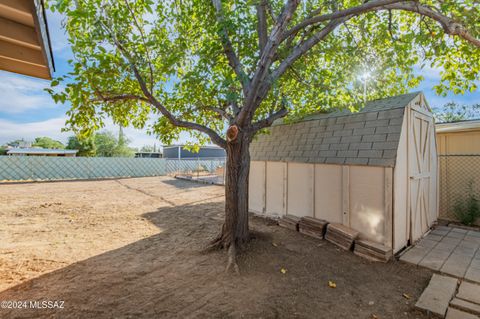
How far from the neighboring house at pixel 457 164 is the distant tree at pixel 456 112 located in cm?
1702

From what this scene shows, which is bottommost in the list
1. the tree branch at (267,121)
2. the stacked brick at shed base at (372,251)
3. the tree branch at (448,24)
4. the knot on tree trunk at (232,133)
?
the stacked brick at shed base at (372,251)

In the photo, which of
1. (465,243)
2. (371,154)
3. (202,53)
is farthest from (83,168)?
(465,243)

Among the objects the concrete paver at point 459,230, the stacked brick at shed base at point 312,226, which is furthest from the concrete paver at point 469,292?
the concrete paver at point 459,230

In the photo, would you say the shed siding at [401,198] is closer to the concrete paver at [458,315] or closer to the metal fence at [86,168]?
the concrete paver at [458,315]

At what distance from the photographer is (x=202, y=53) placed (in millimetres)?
3857

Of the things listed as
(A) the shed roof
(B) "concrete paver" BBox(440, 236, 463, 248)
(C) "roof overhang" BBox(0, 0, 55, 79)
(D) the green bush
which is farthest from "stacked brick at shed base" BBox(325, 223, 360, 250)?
(C) "roof overhang" BBox(0, 0, 55, 79)

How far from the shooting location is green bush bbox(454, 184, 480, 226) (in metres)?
5.73

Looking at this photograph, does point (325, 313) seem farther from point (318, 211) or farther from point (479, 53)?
point (479, 53)

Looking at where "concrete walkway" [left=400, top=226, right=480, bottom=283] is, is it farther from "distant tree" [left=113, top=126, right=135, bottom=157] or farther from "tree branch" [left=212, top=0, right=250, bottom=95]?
"distant tree" [left=113, top=126, right=135, bottom=157]

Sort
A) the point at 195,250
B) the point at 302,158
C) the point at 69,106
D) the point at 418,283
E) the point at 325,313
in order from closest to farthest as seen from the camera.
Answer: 1. the point at 325,313
2. the point at 418,283
3. the point at 69,106
4. the point at 195,250
5. the point at 302,158

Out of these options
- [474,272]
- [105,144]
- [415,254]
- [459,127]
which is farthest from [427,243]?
[105,144]

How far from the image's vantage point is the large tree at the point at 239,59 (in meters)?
3.20

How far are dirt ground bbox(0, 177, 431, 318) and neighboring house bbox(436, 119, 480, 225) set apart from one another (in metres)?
4.23

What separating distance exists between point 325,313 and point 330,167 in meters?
2.99
